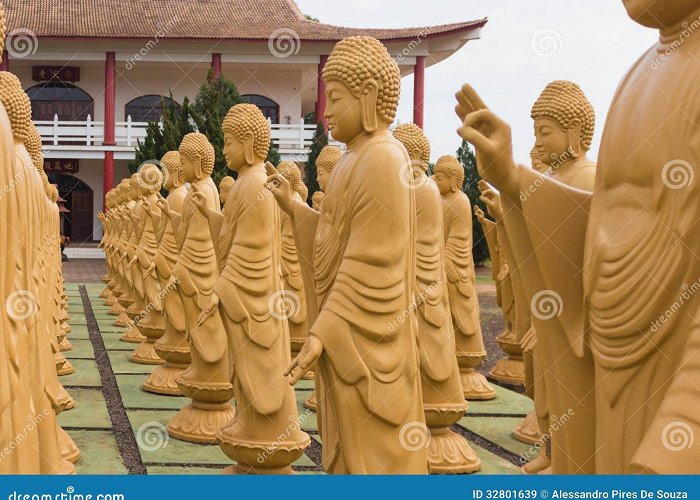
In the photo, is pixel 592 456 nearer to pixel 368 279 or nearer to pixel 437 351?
pixel 368 279

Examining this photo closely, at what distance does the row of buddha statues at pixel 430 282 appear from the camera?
2.26 m

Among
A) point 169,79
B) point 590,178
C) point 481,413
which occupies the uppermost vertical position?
point 169,79

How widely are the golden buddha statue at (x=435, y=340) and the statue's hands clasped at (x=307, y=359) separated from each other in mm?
1806

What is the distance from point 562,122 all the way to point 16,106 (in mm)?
2767

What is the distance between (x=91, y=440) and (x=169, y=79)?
64.5 feet

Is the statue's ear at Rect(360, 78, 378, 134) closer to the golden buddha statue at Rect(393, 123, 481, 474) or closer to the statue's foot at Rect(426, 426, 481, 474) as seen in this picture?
the golden buddha statue at Rect(393, 123, 481, 474)

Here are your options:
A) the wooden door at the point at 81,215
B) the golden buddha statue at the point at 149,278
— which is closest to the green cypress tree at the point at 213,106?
the golden buddha statue at the point at 149,278

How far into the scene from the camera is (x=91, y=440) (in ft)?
19.2

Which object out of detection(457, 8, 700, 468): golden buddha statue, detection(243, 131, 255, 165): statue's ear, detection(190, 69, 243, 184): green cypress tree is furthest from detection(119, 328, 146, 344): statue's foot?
detection(457, 8, 700, 468): golden buddha statue

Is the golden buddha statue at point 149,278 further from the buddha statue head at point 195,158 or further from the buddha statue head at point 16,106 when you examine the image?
the buddha statue head at point 16,106

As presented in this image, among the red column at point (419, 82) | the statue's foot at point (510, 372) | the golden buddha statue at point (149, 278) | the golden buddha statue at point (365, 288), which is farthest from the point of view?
the red column at point (419, 82)

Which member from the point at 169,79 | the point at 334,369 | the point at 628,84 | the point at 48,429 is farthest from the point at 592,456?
the point at 169,79

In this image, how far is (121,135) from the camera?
23094mm

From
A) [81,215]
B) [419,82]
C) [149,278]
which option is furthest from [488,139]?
[81,215]
